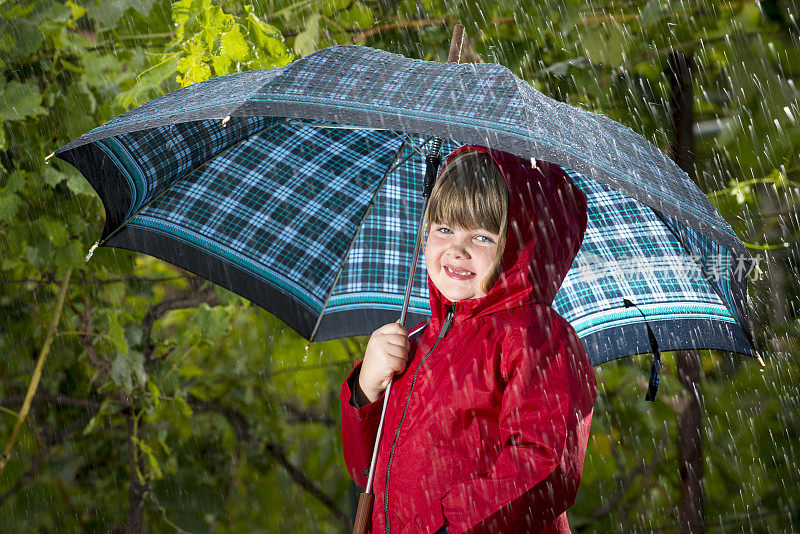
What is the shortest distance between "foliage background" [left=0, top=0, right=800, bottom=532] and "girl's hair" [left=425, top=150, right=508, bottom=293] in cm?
91

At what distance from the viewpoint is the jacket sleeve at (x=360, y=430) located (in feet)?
5.25

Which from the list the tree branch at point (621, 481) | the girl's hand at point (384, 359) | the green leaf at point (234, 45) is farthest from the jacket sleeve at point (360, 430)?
the tree branch at point (621, 481)

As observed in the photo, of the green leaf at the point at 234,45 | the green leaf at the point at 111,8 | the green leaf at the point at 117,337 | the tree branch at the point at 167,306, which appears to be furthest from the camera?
the tree branch at the point at 167,306

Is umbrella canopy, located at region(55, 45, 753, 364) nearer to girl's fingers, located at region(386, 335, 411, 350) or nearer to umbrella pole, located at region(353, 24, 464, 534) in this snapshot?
umbrella pole, located at region(353, 24, 464, 534)

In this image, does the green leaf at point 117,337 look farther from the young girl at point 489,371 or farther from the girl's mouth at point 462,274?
the girl's mouth at point 462,274

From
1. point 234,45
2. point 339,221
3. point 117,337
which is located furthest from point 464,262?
point 117,337

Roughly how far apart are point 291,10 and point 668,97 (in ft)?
4.31

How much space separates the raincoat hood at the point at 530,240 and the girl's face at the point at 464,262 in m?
0.03

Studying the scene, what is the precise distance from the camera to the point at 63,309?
3.04 m

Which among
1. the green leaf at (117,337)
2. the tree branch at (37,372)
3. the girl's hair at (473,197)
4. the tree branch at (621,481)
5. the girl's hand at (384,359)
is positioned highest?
the girl's hair at (473,197)

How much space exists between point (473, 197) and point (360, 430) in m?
0.54

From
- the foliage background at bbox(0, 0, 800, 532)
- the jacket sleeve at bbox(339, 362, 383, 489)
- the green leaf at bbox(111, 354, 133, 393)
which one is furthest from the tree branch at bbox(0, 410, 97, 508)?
the jacket sleeve at bbox(339, 362, 383, 489)

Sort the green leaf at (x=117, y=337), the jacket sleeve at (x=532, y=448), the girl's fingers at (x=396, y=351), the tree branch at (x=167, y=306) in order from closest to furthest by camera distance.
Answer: the jacket sleeve at (x=532, y=448) → the girl's fingers at (x=396, y=351) → the green leaf at (x=117, y=337) → the tree branch at (x=167, y=306)

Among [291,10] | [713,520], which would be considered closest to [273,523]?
[713,520]
